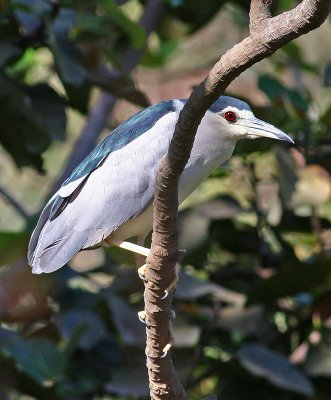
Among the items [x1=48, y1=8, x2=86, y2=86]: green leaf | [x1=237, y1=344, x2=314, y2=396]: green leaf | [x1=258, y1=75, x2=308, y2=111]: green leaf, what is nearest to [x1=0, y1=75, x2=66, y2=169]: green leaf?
[x1=48, y1=8, x2=86, y2=86]: green leaf

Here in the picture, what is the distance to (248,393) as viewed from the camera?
4230mm

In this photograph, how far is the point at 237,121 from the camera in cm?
351

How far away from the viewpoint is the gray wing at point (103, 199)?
3490mm

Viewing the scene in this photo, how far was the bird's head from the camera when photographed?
135 inches

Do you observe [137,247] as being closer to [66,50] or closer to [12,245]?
[12,245]

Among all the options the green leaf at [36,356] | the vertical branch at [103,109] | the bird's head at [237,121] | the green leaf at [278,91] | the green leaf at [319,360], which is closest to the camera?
the bird's head at [237,121]

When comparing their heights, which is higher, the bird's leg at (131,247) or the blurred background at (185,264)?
the bird's leg at (131,247)

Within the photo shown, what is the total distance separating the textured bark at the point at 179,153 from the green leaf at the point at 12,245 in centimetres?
96

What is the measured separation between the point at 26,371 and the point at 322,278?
128 centimetres

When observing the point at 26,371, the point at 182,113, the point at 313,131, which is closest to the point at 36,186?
the point at 313,131

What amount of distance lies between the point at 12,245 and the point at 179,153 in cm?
142

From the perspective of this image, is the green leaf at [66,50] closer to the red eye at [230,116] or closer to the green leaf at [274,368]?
the red eye at [230,116]

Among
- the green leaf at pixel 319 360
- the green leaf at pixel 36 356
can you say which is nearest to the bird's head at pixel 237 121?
the green leaf at pixel 36 356

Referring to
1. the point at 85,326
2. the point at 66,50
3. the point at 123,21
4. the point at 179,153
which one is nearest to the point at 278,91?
the point at 123,21
